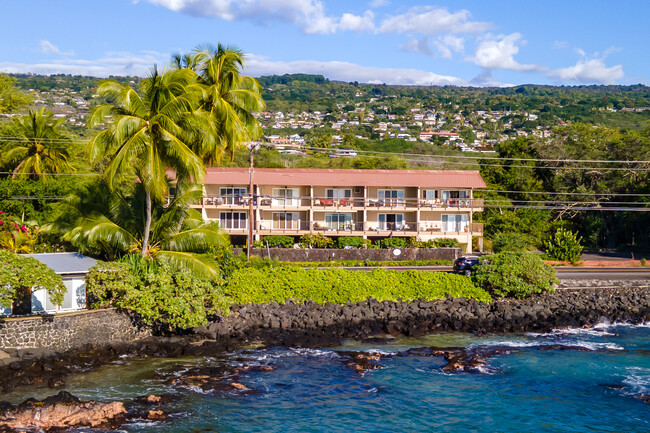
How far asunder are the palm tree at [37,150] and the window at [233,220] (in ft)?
44.4

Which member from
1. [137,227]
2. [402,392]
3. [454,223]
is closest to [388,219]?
[454,223]

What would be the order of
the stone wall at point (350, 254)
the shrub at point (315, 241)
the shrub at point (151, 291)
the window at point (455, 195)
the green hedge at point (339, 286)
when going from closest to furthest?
the shrub at point (151, 291) → the green hedge at point (339, 286) → the stone wall at point (350, 254) → the shrub at point (315, 241) → the window at point (455, 195)

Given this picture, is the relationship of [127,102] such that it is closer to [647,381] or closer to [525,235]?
[647,381]

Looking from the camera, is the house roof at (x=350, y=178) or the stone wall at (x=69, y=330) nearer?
the stone wall at (x=69, y=330)

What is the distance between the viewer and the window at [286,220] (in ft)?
193

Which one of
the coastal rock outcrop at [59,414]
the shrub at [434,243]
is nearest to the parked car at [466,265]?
the shrub at [434,243]

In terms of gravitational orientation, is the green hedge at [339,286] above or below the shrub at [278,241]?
below

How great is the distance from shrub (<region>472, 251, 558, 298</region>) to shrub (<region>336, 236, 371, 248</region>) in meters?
18.1

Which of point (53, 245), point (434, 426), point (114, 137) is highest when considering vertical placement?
point (114, 137)

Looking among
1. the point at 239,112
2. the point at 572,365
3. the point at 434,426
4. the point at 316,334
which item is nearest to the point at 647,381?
the point at 572,365

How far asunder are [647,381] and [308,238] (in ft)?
110

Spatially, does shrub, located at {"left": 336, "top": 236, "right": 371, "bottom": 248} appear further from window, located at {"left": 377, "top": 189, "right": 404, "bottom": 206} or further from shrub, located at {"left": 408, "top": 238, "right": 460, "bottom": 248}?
window, located at {"left": 377, "top": 189, "right": 404, "bottom": 206}

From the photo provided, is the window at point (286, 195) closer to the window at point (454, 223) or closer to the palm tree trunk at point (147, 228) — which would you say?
the window at point (454, 223)

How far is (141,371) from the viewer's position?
2538cm
